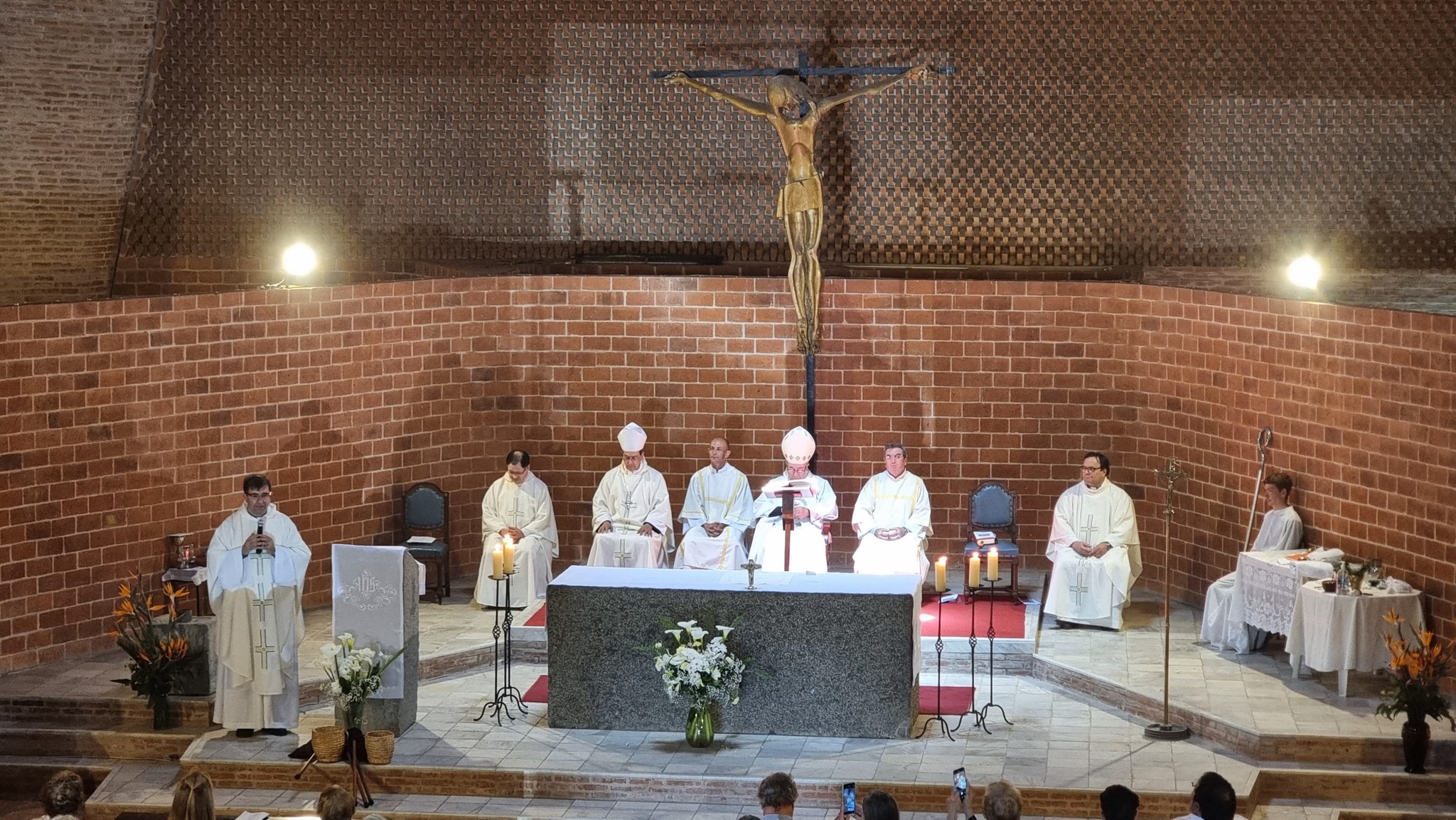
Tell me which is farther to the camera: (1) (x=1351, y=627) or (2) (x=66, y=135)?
(2) (x=66, y=135)

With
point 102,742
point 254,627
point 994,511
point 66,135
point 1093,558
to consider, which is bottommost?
point 102,742

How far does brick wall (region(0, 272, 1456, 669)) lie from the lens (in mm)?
12961

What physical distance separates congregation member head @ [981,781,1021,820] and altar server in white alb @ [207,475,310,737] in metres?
5.53

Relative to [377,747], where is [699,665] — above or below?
above

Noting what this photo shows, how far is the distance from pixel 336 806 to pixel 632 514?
21.4ft

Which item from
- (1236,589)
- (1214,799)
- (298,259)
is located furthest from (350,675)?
(1236,589)

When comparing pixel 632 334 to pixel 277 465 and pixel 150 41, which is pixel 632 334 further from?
pixel 150 41

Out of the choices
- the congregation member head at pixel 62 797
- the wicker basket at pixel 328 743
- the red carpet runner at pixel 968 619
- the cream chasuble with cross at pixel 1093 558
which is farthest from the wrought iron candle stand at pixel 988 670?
the congregation member head at pixel 62 797

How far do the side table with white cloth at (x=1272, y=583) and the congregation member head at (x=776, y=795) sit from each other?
18.3 ft

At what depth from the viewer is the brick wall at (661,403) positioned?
42.5ft

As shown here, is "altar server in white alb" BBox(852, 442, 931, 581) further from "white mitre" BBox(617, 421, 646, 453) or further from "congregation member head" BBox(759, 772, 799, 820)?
"congregation member head" BBox(759, 772, 799, 820)

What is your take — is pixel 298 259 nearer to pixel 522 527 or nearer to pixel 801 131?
pixel 522 527

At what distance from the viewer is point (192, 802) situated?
25.4ft

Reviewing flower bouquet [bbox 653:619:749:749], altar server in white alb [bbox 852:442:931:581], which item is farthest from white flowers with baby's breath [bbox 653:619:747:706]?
altar server in white alb [bbox 852:442:931:581]
